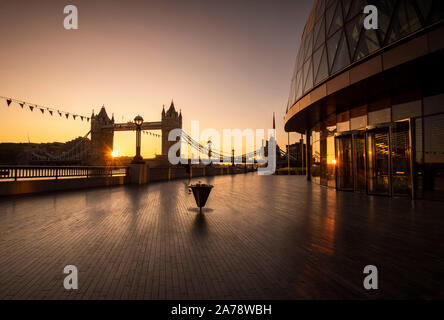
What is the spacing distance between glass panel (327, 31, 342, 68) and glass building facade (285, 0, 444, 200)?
0.26 feet

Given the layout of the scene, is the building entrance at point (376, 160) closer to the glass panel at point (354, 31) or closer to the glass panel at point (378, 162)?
the glass panel at point (378, 162)

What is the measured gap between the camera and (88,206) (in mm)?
8414

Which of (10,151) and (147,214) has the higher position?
(10,151)

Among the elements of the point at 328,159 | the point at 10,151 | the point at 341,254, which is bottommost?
the point at 341,254

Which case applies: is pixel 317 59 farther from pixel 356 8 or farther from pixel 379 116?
pixel 379 116

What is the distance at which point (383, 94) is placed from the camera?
464 inches

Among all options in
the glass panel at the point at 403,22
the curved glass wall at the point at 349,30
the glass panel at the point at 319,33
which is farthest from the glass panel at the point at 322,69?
the glass panel at the point at 403,22

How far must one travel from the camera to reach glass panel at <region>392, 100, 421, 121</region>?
11.0 meters

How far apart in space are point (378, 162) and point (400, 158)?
113 centimetres

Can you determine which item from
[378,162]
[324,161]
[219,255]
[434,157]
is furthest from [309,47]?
[219,255]
